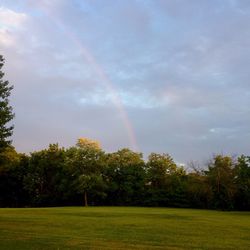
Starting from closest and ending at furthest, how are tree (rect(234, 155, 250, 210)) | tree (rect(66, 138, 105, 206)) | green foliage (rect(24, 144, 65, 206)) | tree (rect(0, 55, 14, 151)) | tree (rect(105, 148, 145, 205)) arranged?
1. tree (rect(0, 55, 14, 151))
2. tree (rect(234, 155, 250, 210))
3. tree (rect(66, 138, 105, 206))
4. tree (rect(105, 148, 145, 205))
5. green foliage (rect(24, 144, 65, 206))

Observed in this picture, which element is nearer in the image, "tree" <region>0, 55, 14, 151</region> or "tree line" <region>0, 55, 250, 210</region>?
"tree" <region>0, 55, 14, 151</region>

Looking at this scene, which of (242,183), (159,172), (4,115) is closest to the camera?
(4,115)

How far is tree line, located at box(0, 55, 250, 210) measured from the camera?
9344 centimetres

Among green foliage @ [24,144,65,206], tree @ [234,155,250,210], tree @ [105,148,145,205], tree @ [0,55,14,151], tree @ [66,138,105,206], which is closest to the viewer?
tree @ [0,55,14,151]

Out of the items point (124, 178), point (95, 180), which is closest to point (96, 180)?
point (95, 180)

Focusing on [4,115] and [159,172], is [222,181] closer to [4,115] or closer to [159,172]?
[159,172]

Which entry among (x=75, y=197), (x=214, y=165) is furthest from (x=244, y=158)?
(x=75, y=197)

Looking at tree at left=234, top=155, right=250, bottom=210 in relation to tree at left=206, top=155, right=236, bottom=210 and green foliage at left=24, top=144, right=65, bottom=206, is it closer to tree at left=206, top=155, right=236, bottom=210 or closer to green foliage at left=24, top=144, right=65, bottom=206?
tree at left=206, top=155, right=236, bottom=210

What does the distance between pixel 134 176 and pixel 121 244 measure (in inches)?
3092

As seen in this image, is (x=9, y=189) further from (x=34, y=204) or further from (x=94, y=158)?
(x=94, y=158)

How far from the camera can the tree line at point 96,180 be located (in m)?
93.4

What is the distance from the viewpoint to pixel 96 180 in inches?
3659

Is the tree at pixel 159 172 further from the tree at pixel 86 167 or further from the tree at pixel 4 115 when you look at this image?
the tree at pixel 4 115

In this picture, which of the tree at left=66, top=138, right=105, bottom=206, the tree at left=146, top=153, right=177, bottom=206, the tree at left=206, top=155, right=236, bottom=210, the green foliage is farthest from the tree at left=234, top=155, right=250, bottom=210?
the green foliage
